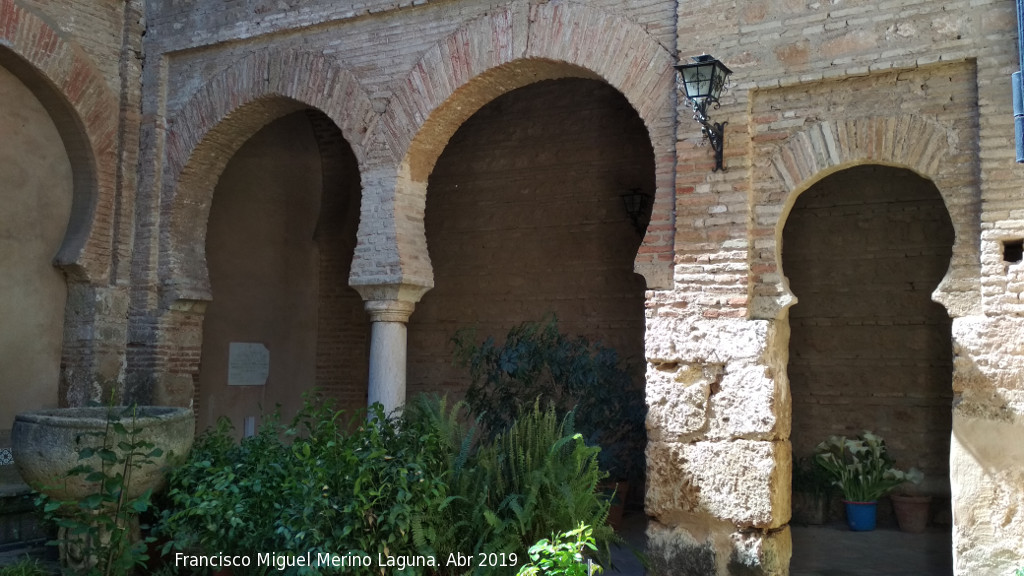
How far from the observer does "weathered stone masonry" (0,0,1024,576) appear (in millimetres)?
5258

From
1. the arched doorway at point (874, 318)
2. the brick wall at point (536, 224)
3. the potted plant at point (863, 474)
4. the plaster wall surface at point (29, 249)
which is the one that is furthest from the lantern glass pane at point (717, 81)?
the plaster wall surface at point (29, 249)

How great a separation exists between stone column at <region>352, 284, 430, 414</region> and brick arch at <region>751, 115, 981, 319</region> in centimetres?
267

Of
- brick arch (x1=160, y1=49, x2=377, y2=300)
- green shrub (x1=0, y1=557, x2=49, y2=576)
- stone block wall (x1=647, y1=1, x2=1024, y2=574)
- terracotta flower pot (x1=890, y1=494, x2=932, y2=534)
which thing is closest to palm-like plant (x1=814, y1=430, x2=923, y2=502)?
terracotta flower pot (x1=890, y1=494, x2=932, y2=534)

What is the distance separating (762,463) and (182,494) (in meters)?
3.35

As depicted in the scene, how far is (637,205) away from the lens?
8.71 m

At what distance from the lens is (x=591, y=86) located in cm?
945

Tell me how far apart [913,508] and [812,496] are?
797 mm

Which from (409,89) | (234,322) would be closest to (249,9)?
Answer: (409,89)

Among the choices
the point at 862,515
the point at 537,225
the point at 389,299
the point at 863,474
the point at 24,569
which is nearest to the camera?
the point at 24,569

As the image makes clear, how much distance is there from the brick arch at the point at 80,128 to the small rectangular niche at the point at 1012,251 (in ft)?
22.9

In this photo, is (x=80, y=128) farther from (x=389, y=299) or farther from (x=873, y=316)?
(x=873, y=316)

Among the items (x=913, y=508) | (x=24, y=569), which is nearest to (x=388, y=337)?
(x=24, y=569)

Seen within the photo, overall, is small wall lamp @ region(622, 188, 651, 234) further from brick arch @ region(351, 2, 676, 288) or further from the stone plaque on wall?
the stone plaque on wall

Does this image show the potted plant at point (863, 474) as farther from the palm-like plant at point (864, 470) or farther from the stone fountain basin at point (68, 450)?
the stone fountain basin at point (68, 450)
